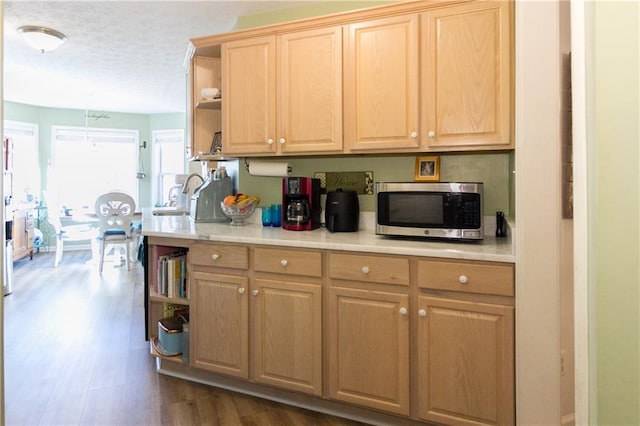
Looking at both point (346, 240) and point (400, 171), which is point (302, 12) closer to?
point (400, 171)

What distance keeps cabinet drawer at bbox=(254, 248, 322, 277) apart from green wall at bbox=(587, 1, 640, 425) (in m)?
1.22

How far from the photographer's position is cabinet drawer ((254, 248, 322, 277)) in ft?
6.50

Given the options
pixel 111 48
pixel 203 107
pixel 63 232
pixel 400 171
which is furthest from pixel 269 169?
pixel 63 232

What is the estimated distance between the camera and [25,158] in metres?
6.30

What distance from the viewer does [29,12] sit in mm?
2900

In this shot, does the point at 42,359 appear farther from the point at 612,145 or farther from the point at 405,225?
the point at 612,145

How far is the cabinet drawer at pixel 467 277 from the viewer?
1639 millimetres

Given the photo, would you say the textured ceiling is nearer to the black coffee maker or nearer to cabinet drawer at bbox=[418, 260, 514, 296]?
the black coffee maker

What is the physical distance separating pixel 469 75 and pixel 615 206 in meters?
1.27

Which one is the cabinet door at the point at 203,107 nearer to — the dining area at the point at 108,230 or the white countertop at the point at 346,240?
the white countertop at the point at 346,240

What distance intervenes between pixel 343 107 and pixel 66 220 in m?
6.23

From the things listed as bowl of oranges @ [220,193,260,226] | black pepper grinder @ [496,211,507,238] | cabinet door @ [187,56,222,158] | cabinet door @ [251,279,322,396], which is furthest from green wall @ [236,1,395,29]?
cabinet door @ [251,279,322,396]

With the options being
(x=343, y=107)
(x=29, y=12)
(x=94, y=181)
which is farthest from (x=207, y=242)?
(x=94, y=181)

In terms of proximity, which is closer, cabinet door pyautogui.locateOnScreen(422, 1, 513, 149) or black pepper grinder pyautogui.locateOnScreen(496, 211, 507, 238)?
cabinet door pyautogui.locateOnScreen(422, 1, 513, 149)
